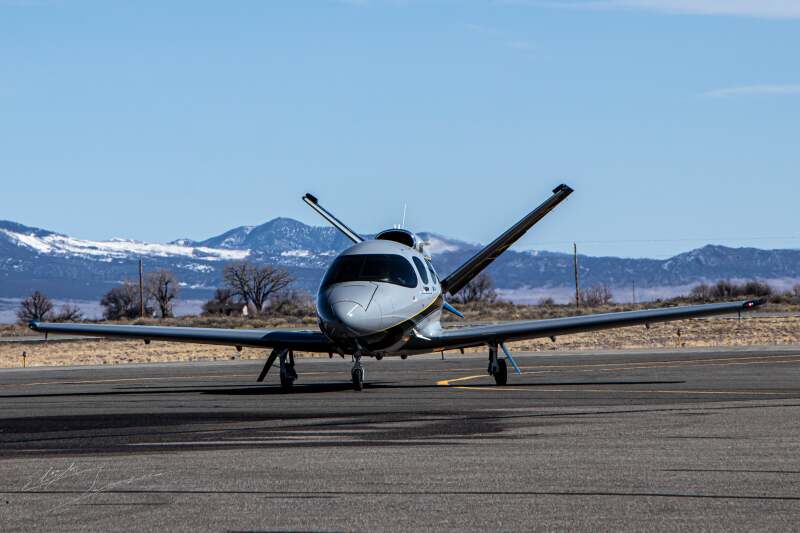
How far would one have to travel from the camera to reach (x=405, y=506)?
11.2 meters

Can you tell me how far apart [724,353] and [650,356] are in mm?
2319

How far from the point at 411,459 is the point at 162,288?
174 m

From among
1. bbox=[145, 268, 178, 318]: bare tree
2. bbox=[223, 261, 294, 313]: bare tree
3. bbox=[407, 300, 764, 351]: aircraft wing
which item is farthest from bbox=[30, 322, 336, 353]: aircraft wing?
bbox=[223, 261, 294, 313]: bare tree

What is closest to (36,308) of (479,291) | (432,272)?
(479,291)

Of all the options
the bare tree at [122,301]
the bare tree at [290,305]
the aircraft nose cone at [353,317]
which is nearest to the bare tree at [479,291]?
the bare tree at [290,305]

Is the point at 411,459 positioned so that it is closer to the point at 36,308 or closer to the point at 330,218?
the point at 330,218

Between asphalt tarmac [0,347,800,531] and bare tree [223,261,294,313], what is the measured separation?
150 meters

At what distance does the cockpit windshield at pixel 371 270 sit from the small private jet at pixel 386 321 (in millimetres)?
20

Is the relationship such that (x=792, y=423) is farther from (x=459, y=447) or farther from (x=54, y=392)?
(x=54, y=392)

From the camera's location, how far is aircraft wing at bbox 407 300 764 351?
29.0 metres

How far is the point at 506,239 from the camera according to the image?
32.0 m

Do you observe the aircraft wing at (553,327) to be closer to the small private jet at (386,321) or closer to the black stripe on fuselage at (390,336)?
the small private jet at (386,321)

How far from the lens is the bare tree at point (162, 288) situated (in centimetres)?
17356

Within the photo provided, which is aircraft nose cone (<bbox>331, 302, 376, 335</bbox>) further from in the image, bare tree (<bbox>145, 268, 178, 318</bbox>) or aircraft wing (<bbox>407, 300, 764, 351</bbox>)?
bare tree (<bbox>145, 268, 178, 318</bbox>)
